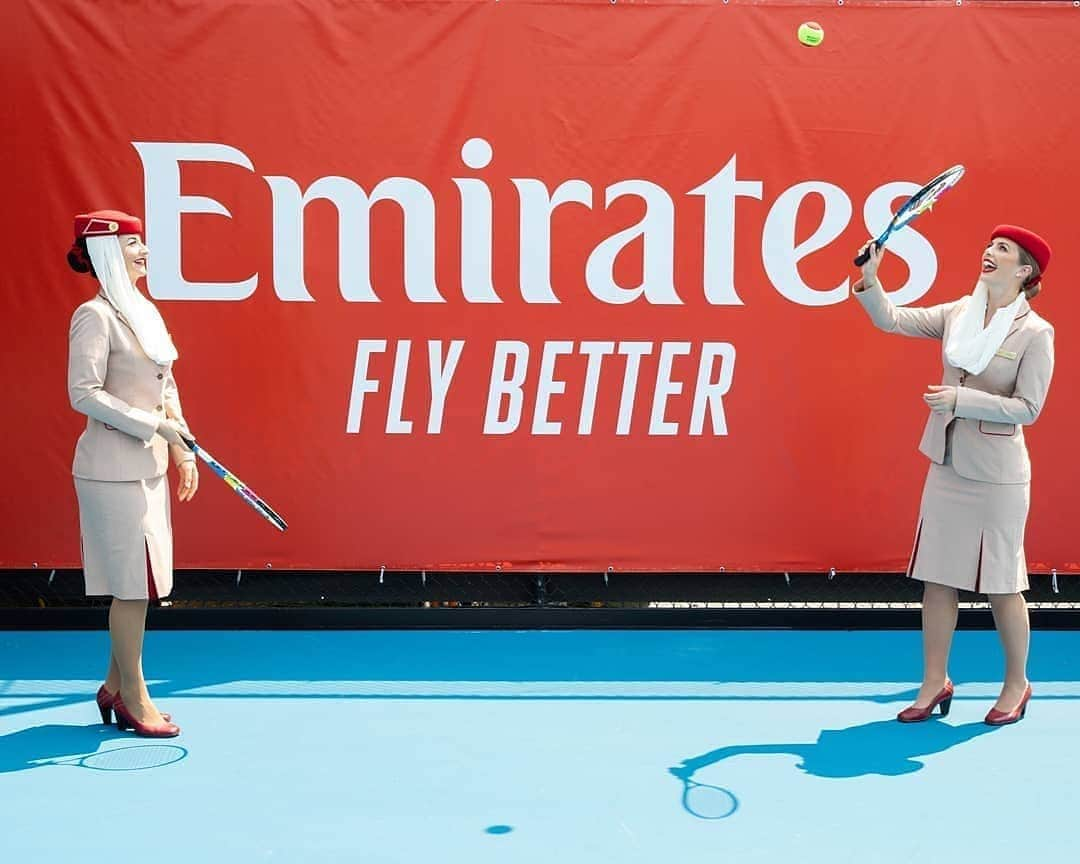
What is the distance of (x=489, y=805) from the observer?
3.66 metres

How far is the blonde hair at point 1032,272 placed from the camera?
4.12 meters

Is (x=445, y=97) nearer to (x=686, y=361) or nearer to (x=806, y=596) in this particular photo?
(x=686, y=361)

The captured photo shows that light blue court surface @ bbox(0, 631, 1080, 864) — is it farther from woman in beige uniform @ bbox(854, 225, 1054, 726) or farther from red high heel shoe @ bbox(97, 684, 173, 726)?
woman in beige uniform @ bbox(854, 225, 1054, 726)

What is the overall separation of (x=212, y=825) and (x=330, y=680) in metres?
1.26

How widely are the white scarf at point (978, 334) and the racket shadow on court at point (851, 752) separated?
1.20 metres

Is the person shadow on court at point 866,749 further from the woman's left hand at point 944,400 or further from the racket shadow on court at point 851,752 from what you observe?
the woman's left hand at point 944,400

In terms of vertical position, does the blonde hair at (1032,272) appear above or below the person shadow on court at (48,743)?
above

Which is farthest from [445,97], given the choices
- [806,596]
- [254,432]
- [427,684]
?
[806,596]

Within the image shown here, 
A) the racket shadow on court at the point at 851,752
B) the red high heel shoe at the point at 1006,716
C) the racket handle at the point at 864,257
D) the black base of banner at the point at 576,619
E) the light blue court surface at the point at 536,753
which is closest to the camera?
the light blue court surface at the point at 536,753

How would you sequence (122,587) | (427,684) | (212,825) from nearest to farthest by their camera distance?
(212,825) → (122,587) → (427,684)

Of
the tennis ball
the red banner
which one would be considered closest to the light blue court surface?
the red banner

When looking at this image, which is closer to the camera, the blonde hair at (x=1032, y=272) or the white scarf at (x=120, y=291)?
the white scarf at (x=120, y=291)

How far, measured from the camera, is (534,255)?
516cm

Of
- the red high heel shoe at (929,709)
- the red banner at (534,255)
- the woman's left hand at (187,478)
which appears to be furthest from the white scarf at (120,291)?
the red high heel shoe at (929,709)
